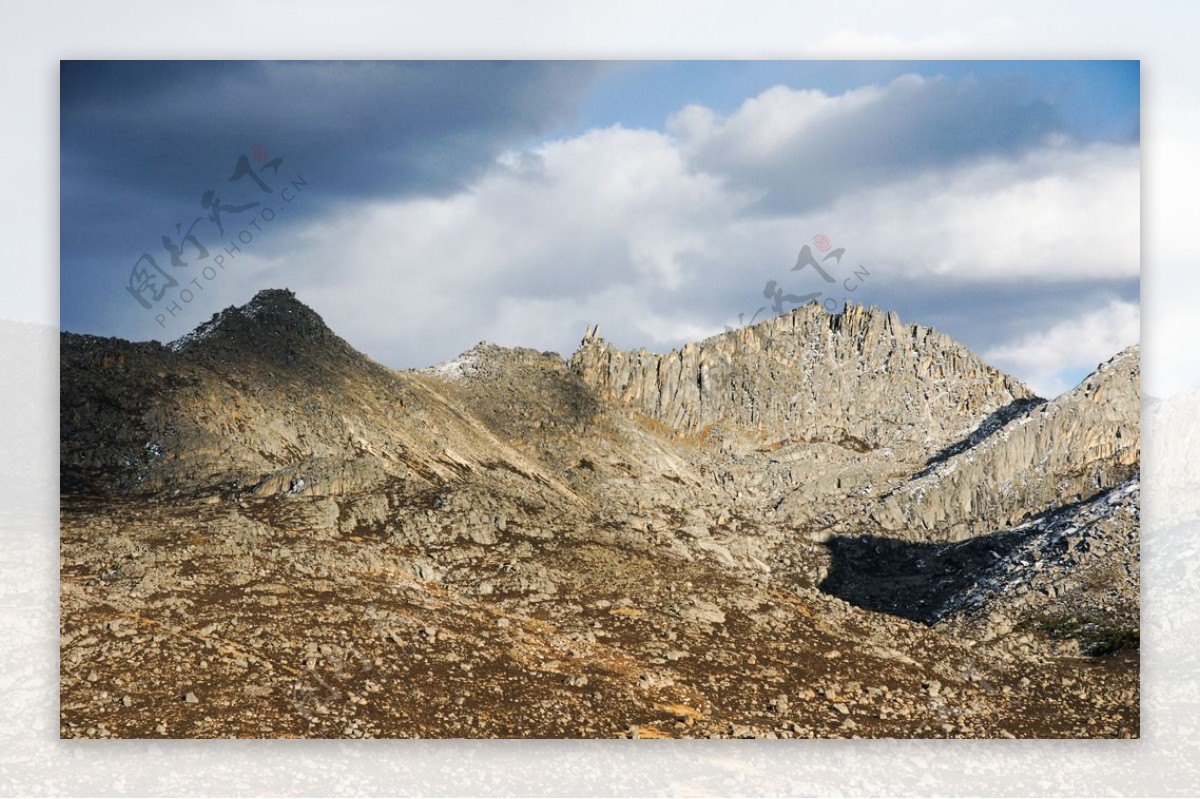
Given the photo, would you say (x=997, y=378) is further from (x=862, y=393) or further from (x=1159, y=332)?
(x=1159, y=332)

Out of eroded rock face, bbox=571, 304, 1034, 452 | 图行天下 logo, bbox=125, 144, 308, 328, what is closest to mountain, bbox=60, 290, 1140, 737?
图行天下 logo, bbox=125, 144, 308, 328

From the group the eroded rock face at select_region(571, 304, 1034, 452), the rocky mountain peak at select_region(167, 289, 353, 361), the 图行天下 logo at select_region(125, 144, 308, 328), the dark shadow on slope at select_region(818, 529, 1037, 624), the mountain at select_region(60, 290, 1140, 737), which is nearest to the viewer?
the mountain at select_region(60, 290, 1140, 737)

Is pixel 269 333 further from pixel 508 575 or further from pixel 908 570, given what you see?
pixel 908 570

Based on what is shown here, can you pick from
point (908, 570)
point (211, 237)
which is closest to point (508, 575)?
point (211, 237)

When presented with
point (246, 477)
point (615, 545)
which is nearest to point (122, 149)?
point (246, 477)

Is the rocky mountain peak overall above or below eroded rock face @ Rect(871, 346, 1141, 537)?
above

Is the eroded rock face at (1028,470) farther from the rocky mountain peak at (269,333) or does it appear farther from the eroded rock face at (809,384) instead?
the rocky mountain peak at (269,333)

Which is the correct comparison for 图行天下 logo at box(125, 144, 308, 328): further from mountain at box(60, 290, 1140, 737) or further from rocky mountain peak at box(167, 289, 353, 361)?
rocky mountain peak at box(167, 289, 353, 361)
